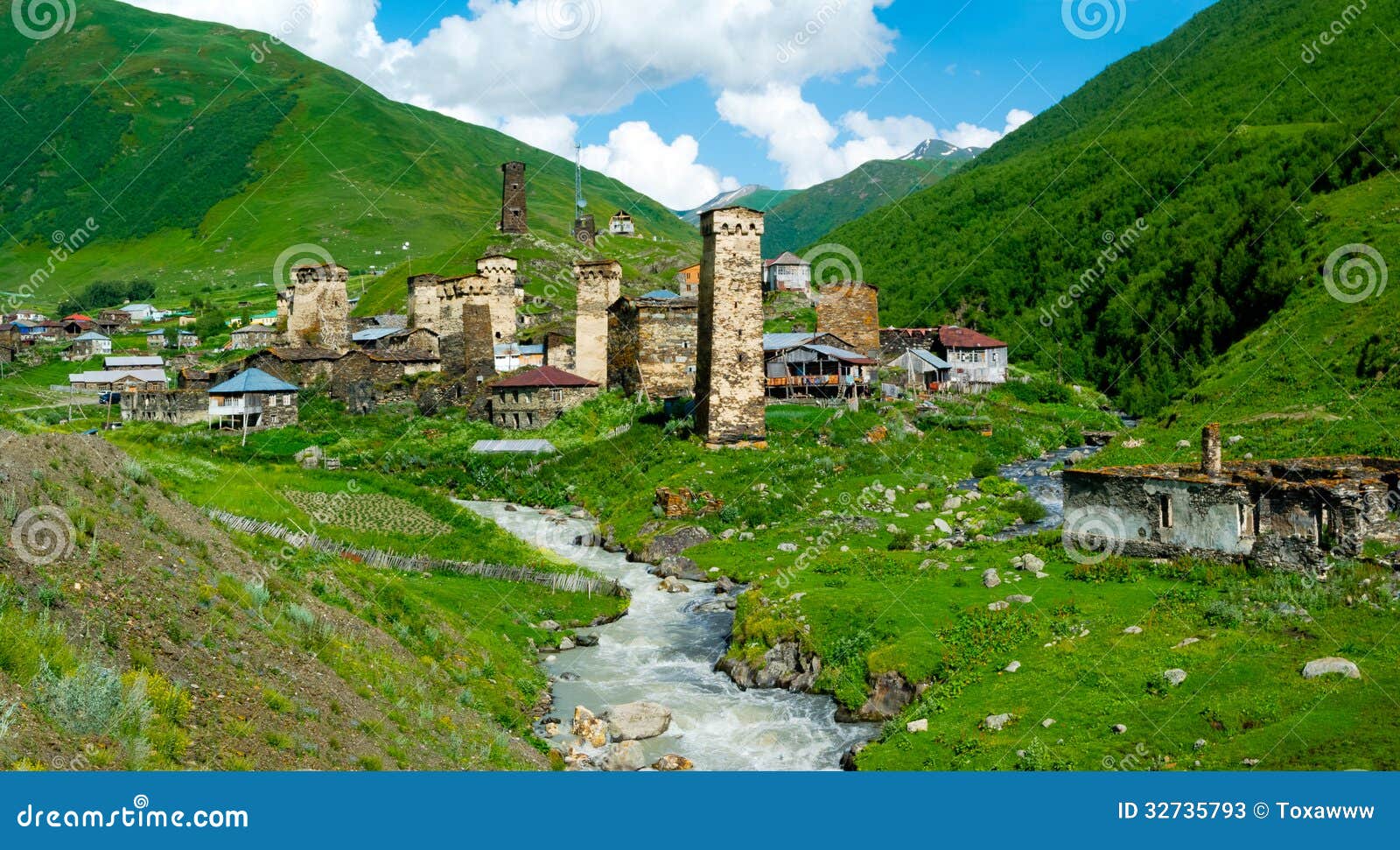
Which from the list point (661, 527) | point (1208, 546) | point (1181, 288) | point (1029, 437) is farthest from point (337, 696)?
point (1181, 288)

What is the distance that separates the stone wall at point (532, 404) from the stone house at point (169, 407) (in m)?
15.0

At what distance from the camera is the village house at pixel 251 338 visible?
3425 inches

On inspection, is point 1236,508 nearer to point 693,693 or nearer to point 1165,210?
point 693,693

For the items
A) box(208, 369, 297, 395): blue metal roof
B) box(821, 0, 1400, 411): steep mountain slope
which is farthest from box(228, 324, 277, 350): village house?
box(821, 0, 1400, 411): steep mountain slope

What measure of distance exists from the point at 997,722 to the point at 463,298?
5692cm

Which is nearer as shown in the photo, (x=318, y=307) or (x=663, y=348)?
(x=663, y=348)

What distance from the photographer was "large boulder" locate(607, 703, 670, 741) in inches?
796

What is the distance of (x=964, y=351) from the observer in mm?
63344

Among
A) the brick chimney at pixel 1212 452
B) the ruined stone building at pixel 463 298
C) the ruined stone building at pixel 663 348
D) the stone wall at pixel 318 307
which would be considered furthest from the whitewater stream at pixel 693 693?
the stone wall at pixel 318 307

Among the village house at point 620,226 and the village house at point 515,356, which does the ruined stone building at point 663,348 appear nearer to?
the village house at point 515,356

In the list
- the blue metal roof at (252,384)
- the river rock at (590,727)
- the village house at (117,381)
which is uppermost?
the village house at (117,381)

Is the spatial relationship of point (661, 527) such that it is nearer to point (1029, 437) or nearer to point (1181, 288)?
point (1029, 437)

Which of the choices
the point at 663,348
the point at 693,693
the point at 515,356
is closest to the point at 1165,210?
the point at 663,348

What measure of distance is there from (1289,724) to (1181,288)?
6921 cm
